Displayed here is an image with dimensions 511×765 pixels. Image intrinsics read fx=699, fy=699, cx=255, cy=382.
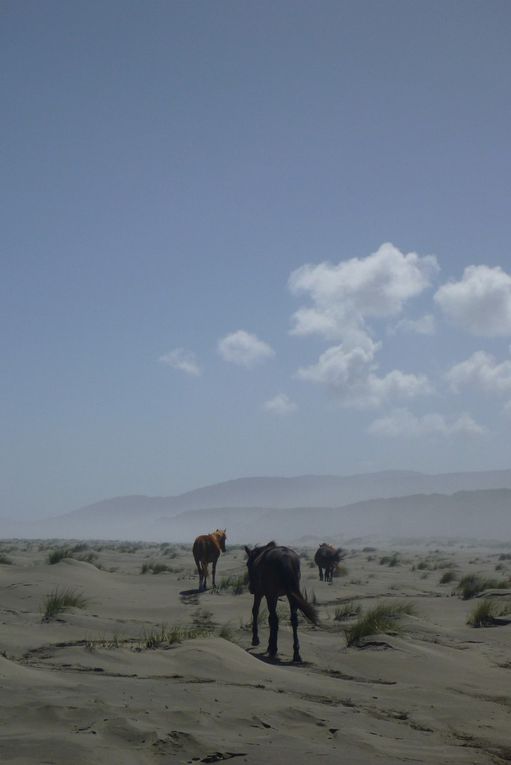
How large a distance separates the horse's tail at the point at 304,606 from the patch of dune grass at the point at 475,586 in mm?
9412

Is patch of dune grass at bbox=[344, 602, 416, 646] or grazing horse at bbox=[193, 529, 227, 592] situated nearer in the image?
patch of dune grass at bbox=[344, 602, 416, 646]

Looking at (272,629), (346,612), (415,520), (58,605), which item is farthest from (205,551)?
(415,520)

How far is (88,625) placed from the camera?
11.9 meters

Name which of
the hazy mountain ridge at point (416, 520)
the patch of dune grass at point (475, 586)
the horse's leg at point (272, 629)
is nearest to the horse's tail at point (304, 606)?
the horse's leg at point (272, 629)

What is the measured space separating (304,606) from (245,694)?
3.33m

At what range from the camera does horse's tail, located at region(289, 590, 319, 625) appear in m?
10.1

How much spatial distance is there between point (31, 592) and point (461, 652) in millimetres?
10188

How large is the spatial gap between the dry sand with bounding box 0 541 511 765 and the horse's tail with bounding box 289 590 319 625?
1.72ft

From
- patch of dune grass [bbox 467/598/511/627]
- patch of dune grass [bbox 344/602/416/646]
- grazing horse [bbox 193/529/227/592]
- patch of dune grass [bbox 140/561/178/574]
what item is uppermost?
grazing horse [bbox 193/529/227/592]

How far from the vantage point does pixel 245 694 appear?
270 inches

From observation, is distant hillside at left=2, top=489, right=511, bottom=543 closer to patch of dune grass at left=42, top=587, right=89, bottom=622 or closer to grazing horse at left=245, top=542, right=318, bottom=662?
patch of dune grass at left=42, top=587, right=89, bottom=622

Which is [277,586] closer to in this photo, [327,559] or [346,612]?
[346,612]

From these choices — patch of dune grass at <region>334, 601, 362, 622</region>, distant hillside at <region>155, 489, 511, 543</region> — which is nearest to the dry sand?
patch of dune grass at <region>334, 601, 362, 622</region>

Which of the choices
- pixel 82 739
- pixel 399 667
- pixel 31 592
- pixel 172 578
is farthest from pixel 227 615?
pixel 82 739
